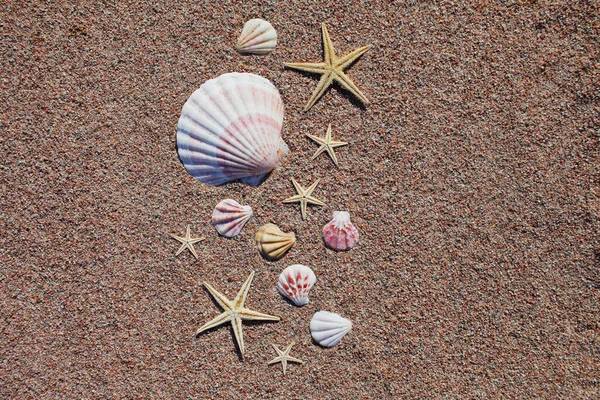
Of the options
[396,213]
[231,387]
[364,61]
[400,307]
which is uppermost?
[364,61]

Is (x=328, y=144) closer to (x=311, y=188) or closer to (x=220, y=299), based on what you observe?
(x=311, y=188)

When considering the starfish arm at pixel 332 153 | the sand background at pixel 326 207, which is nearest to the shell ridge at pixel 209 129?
the sand background at pixel 326 207

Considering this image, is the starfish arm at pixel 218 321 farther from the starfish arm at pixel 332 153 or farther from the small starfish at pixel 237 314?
the starfish arm at pixel 332 153

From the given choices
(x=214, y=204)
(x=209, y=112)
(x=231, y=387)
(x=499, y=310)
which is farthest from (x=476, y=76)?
(x=231, y=387)

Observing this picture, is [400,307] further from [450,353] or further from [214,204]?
[214,204]

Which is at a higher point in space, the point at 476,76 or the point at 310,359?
the point at 476,76

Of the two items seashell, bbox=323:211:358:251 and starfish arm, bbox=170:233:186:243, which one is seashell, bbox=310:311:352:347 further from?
starfish arm, bbox=170:233:186:243

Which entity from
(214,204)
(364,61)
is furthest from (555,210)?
(214,204)
